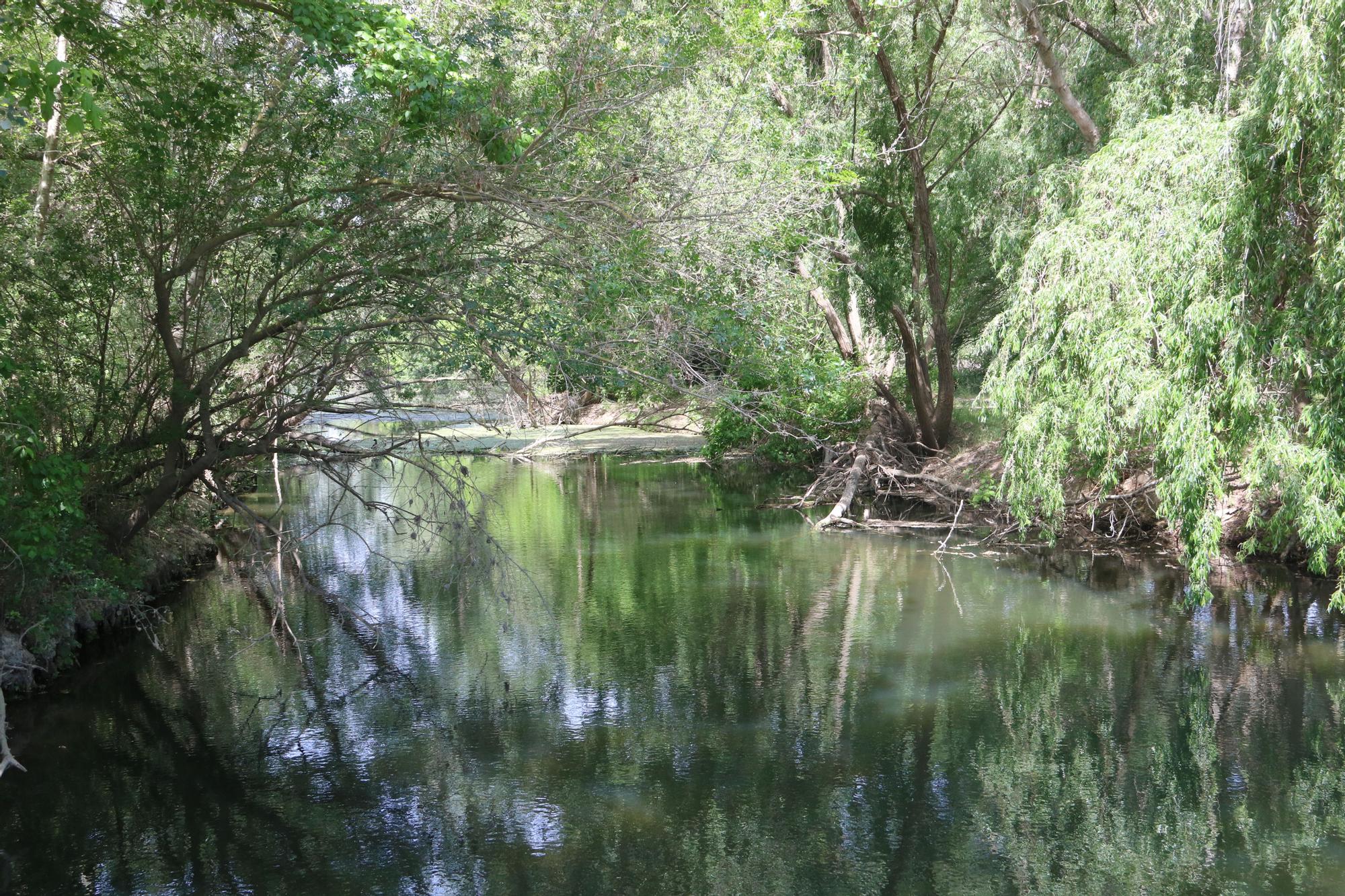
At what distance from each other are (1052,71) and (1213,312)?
536 cm

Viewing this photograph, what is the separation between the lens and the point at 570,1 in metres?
10.5

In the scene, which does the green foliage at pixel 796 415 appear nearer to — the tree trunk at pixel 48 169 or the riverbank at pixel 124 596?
the riverbank at pixel 124 596

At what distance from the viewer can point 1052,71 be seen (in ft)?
41.9

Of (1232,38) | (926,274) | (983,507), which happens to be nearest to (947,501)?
(983,507)

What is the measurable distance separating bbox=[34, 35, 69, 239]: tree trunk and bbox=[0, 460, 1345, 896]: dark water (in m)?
3.75

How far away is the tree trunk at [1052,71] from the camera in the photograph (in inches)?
496

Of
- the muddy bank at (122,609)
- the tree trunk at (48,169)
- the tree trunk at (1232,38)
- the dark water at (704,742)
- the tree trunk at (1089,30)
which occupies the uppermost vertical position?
the tree trunk at (1089,30)

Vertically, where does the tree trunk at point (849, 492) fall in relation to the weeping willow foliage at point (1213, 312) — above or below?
below

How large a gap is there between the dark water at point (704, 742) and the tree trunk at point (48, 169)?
3.75m

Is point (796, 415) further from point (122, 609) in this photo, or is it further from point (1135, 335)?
point (122, 609)

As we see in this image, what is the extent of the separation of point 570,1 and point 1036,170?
6.64 m

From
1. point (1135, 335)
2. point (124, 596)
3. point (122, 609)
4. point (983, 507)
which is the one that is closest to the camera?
point (124, 596)

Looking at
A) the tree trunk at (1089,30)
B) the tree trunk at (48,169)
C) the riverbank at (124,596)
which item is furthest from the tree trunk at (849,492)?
the tree trunk at (48,169)

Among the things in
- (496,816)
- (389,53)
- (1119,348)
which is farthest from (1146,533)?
(389,53)
